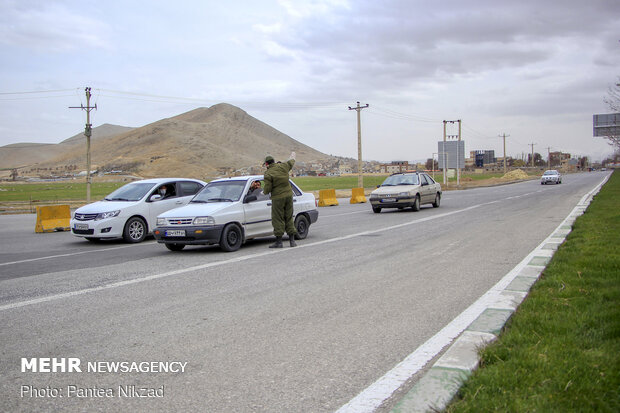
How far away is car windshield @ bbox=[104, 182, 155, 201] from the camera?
13.9m

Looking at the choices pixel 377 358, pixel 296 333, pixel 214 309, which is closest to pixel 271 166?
pixel 214 309

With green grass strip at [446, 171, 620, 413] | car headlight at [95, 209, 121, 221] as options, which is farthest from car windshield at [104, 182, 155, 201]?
green grass strip at [446, 171, 620, 413]

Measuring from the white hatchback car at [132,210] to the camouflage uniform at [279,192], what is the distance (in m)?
4.05

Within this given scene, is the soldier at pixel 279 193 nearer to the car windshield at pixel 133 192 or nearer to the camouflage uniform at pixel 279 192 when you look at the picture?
the camouflage uniform at pixel 279 192

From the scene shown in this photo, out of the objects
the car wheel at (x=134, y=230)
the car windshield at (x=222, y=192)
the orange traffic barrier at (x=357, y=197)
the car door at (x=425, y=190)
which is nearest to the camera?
the car windshield at (x=222, y=192)

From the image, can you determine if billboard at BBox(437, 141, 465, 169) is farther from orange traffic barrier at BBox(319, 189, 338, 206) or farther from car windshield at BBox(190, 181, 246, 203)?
car windshield at BBox(190, 181, 246, 203)

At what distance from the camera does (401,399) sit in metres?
3.46

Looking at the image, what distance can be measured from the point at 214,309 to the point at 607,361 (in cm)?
384

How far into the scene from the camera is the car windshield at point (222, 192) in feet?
37.5

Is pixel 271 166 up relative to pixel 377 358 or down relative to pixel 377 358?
up

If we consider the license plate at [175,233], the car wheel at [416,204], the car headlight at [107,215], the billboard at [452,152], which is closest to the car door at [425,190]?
the car wheel at [416,204]

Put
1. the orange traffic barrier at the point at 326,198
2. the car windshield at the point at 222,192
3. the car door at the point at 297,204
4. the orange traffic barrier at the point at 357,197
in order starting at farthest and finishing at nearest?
the orange traffic barrier at the point at 357,197 < the orange traffic barrier at the point at 326,198 < the car door at the point at 297,204 < the car windshield at the point at 222,192

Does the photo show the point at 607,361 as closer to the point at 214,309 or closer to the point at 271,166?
the point at 214,309

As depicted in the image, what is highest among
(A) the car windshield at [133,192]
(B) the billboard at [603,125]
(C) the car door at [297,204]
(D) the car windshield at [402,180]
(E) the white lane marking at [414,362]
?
(B) the billboard at [603,125]
